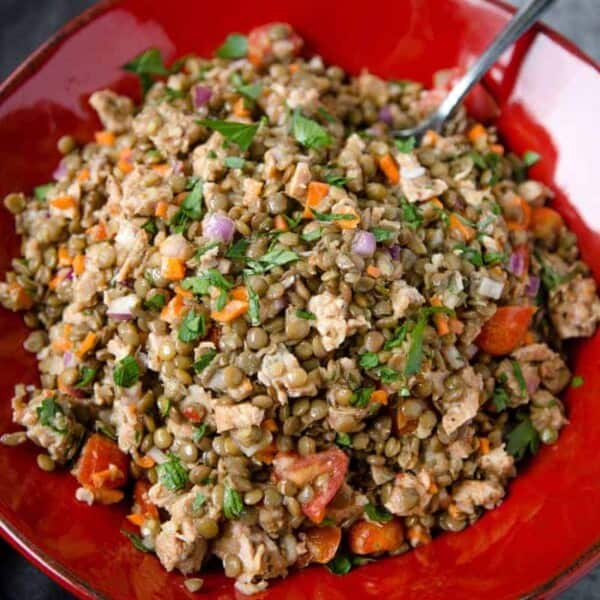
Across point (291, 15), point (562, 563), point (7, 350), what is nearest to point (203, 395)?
point (7, 350)

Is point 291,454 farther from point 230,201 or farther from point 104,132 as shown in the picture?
point 104,132

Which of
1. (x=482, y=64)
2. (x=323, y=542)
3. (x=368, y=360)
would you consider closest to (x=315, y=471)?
(x=323, y=542)

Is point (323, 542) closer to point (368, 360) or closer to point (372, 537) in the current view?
point (372, 537)

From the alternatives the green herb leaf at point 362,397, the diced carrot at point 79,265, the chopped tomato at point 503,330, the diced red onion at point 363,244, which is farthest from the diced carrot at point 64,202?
the chopped tomato at point 503,330

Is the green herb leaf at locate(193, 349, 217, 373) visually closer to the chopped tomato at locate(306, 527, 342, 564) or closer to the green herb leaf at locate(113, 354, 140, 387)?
the green herb leaf at locate(113, 354, 140, 387)

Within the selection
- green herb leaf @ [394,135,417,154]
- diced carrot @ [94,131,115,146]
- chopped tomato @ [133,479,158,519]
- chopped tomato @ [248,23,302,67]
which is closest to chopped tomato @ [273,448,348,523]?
chopped tomato @ [133,479,158,519]
